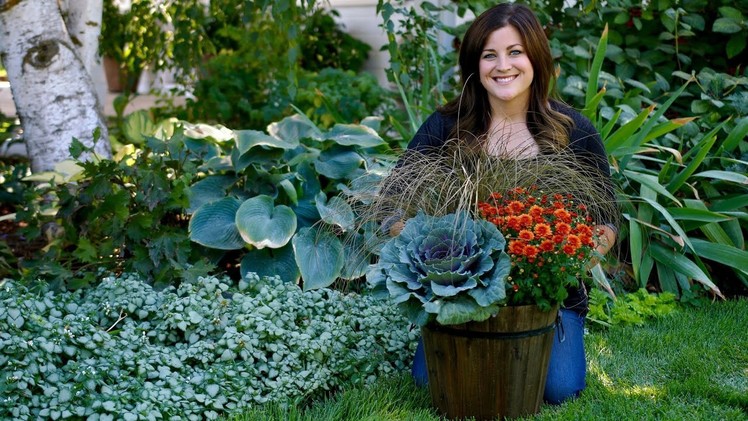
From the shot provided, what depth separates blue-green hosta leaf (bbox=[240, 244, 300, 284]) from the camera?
3.48m

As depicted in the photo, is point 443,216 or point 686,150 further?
point 686,150

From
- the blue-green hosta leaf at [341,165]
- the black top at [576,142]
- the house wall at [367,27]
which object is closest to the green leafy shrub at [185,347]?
the black top at [576,142]

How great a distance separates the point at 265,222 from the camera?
11.2 feet

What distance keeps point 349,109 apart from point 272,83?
3.01 feet

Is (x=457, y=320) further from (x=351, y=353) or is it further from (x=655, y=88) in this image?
(x=655, y=88)

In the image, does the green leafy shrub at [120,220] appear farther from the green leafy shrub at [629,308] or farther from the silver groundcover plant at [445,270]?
the green leafy shrub at [629,308]

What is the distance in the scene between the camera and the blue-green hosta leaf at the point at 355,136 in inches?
152

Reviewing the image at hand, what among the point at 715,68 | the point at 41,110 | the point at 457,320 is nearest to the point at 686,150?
the point at 715,68

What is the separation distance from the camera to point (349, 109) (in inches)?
227

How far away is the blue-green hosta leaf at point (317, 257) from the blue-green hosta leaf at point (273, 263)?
0.42 feet

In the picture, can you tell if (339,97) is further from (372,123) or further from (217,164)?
(217,164)

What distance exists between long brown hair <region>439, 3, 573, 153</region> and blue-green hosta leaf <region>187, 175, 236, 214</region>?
3.70 feet

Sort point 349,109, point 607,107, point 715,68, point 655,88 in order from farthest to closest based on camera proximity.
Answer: point 349,109, point 715,68, point 655,88, point 607,107

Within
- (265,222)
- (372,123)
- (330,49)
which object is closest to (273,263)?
(265,222)
